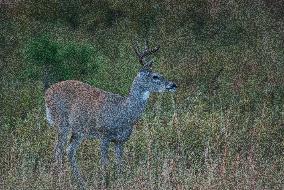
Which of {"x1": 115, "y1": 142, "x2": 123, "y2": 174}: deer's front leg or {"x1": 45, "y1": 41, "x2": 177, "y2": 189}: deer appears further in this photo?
{"x1": 45, "y1": 41, "x2": 177, "y2": 189}: deer

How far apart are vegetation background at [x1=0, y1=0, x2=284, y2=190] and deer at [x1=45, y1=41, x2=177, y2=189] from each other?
185 mm

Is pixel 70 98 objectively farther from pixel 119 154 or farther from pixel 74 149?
pixel 119 154

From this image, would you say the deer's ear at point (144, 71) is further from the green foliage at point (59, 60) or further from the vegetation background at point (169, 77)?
the green foliage at point (59, 60)

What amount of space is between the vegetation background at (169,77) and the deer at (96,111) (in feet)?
0.61

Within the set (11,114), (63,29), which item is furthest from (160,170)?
(63,29)

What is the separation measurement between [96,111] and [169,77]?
5.53 metres

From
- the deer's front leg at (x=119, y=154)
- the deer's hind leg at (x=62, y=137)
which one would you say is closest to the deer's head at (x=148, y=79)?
the deer's front leg at (x=119, y=154)

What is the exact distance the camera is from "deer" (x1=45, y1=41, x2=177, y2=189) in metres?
10.2

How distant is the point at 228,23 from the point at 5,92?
7459 millimetres

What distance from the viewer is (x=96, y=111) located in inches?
409

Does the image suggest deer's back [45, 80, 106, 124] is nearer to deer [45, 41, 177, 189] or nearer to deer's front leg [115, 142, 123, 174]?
deer [45, 41, 177, 189]

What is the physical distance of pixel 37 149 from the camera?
9.85m

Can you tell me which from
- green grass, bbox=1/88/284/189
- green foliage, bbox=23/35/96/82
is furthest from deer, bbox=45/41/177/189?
green foliage, bbox=23/35/96/82

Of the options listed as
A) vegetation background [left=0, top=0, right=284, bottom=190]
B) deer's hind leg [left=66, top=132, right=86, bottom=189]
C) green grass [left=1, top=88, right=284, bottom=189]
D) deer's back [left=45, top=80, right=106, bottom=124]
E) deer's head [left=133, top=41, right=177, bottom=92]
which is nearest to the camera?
green grass [left=1, top=88, right=284, bottom=189]
